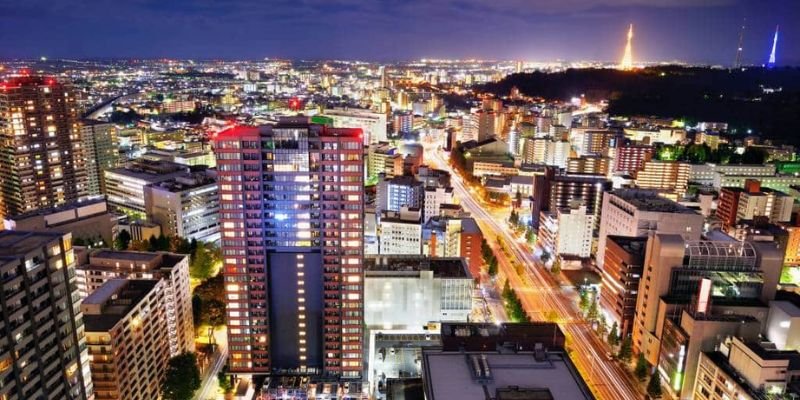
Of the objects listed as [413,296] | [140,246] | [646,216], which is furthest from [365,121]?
[413,296]

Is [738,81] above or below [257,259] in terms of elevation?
above

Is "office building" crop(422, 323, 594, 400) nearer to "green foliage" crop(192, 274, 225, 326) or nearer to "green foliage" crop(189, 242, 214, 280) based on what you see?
"green foliage" crop(192, 274, 225, 326)

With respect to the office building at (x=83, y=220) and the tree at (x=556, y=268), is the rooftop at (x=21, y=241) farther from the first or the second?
the tree at (x=556, y=268)

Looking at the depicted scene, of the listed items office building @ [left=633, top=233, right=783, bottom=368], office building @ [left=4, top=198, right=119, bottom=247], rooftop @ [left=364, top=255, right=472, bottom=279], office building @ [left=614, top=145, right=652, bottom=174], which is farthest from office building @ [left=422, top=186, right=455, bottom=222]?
office building @ [left=4, top=198, right=119, bottom=247]

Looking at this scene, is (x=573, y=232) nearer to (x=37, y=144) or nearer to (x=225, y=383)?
(x=225, y=383)

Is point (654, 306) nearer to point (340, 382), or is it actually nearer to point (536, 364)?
point (536, 364)

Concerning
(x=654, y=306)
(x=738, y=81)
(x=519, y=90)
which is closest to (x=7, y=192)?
(x=654, y=306)
